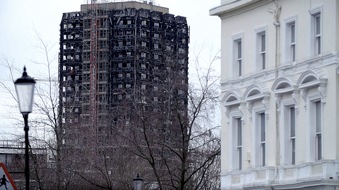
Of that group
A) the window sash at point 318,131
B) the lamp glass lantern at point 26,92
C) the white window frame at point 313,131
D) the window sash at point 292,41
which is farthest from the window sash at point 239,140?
the lamp glass lantern at point 26,92

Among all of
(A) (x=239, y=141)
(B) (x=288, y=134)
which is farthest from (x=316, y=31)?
(A) (x=239, y=141)

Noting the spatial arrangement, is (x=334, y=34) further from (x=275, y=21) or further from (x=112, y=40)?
(x=112, y=40)

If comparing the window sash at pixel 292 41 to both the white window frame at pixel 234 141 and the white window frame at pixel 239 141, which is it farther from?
the white window frame at pixel 239 141

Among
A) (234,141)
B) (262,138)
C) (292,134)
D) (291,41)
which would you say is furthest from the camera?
(234,141)

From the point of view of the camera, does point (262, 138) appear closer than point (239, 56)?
Yes

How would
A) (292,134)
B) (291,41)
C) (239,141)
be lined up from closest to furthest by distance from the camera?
(292,134) → (291,41) → (239,141)

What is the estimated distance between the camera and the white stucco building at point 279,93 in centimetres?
4531

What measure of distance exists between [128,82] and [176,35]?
24.4m

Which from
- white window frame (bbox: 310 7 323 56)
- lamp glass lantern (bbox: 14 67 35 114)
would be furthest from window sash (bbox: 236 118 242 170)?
lamp glass lantern (bbox: 14 67 35 114)

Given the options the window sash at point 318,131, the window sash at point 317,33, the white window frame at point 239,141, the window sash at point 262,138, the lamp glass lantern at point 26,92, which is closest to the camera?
the lamp glass lantern at point 26,92

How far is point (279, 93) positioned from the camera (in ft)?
161

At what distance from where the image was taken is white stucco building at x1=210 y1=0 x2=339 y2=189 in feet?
→ 149

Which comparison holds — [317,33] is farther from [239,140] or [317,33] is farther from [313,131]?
[239,140]

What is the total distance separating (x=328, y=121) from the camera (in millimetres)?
45094
